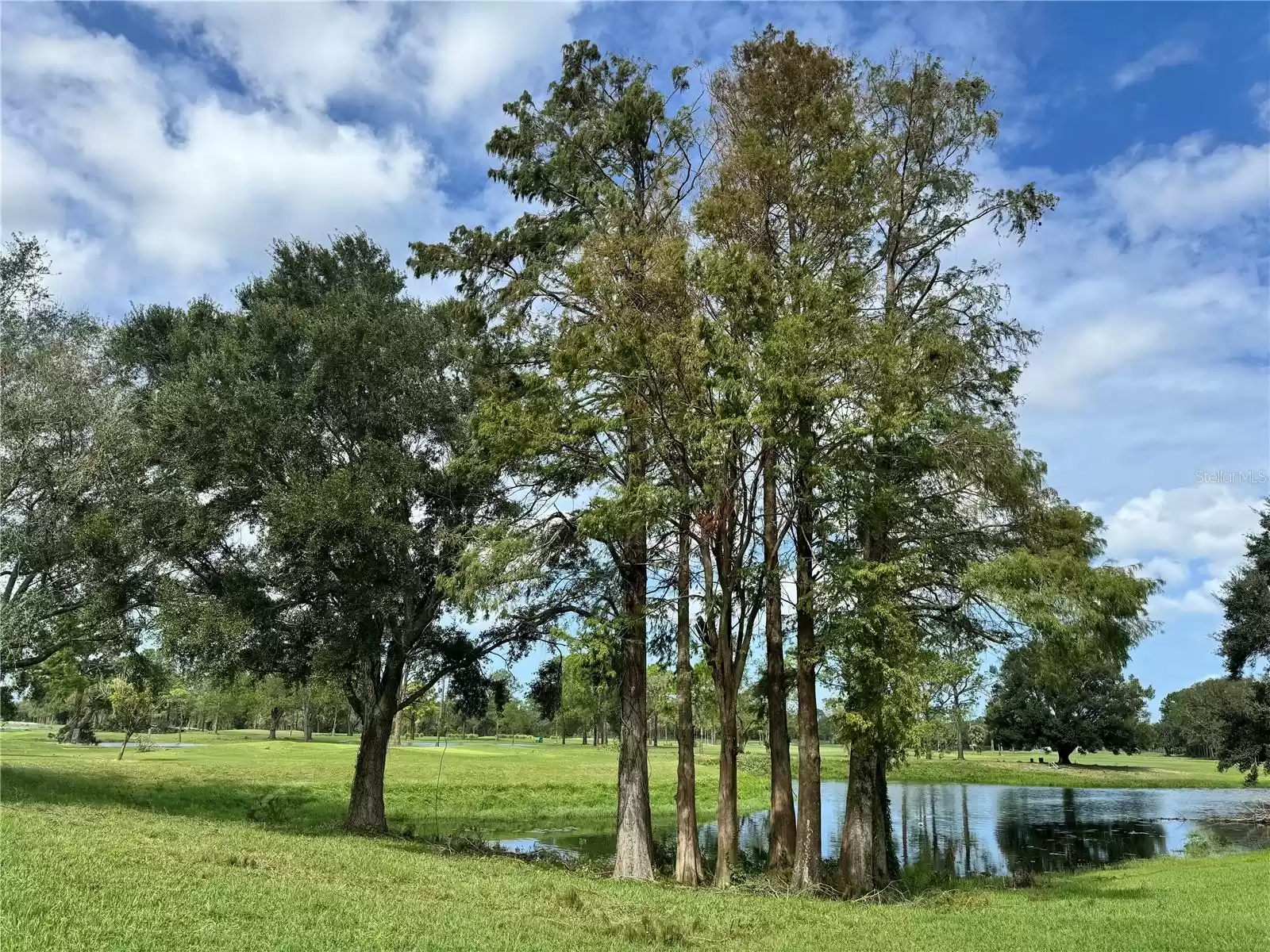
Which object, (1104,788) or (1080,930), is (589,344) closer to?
(1080,930)

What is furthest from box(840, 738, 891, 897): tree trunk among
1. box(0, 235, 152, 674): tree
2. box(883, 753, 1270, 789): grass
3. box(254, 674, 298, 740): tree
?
box(254, 674, 298, 740): tree

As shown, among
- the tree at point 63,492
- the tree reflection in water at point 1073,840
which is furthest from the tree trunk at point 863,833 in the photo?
the tree at point 63,492

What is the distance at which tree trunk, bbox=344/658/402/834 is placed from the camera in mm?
24734

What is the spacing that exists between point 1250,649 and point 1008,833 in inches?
519

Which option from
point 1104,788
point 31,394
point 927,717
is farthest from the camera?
point 1104,788

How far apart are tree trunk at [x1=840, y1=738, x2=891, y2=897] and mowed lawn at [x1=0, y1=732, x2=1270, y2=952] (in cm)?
156

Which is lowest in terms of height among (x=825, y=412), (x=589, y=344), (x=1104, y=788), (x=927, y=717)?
(x=1104, y=788)

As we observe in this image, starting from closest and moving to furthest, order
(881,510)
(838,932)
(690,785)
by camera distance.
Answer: (838,932)
(881,510)
(690,785)

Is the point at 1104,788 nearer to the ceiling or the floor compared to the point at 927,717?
nearer to the floor

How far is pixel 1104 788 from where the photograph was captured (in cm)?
6888

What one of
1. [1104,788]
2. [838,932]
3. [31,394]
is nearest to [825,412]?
[838,932]

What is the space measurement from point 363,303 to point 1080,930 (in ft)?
72.5

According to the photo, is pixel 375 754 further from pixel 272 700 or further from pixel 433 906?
pixel 272 700

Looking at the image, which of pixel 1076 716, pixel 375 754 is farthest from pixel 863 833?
pixel 1076 716
